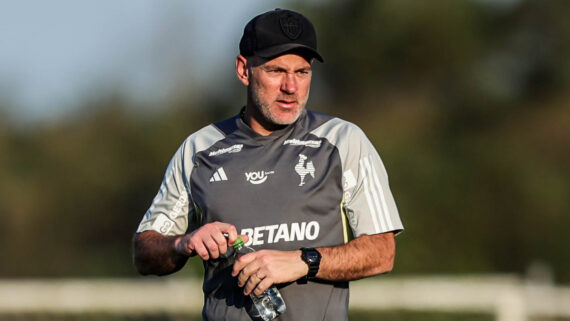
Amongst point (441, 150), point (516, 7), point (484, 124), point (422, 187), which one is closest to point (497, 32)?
point (516, 7)

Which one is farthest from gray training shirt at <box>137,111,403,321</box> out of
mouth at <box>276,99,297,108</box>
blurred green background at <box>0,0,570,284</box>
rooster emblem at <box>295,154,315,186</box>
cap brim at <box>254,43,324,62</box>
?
blurred green background at <box>0,0,570,284</box>

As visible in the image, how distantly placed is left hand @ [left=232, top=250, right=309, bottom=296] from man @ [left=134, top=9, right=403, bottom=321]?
0.23 ft

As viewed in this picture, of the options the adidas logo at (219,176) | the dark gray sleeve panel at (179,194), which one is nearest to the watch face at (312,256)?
the adidas logo at (219,176)

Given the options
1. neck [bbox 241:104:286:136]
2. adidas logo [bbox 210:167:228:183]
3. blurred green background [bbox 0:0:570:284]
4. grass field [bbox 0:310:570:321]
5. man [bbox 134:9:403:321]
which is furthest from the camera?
blurred green background [bbox 0:0:570:284]

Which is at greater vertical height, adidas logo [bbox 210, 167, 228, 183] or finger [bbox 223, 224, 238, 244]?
adidas logo [bbox 210, 167, 228, 183]

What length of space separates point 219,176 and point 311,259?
75 centimetres

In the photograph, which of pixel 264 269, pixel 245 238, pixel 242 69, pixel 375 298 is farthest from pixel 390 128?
pixel 264 269

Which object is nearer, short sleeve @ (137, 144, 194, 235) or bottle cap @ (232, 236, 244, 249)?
bottle cap @ (232, 236, 244, 249)

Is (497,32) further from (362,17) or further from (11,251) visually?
(11,251)

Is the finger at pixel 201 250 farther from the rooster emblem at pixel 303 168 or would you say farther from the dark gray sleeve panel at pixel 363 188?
the dark gray sleeve panel at pixel 363 188

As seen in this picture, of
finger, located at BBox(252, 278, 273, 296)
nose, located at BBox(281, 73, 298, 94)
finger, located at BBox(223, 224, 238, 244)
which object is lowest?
finger, located at BBox(252, 278, 273, 296)

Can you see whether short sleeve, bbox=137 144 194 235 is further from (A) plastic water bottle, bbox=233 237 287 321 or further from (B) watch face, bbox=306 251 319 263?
(B) watch face, bbox=306 251 319 263

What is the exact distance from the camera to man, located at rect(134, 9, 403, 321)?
5.11 meters

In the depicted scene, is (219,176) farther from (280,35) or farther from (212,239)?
(280,35)
